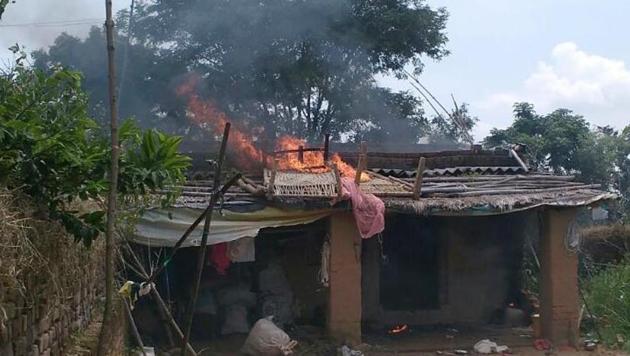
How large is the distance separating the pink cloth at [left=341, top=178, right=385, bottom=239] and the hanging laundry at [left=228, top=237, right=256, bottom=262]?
6.54 ft

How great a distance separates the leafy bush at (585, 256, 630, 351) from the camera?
1241 cm

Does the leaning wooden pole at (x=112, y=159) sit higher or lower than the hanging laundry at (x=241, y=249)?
higher

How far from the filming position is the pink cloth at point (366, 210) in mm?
10766

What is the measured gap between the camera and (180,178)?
16.6 ft

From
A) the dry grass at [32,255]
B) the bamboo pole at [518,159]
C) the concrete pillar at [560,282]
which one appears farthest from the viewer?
the bamboo pole at [518,159]

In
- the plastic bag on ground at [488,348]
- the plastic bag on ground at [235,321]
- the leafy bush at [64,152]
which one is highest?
the leafy bush at [64,152]

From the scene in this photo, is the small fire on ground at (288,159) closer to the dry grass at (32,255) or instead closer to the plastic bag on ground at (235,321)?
the plastic bag on ground at (235,321)

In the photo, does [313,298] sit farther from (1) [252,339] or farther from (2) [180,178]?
(2) [180,178]

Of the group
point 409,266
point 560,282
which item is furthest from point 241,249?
point 560,282

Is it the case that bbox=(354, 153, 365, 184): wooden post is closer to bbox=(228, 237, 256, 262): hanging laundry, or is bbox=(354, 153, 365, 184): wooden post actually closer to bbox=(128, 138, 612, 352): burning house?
bbox=(128, 138, 612, 352): burning house

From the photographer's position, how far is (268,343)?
10.6 m

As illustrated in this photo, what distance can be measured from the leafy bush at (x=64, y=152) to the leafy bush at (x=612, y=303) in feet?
31.3

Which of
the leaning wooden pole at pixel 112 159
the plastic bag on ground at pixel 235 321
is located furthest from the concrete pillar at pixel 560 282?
the leaning wooden pole at pixel 112 159

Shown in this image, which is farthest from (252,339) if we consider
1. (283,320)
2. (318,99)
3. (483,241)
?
(318,99)
